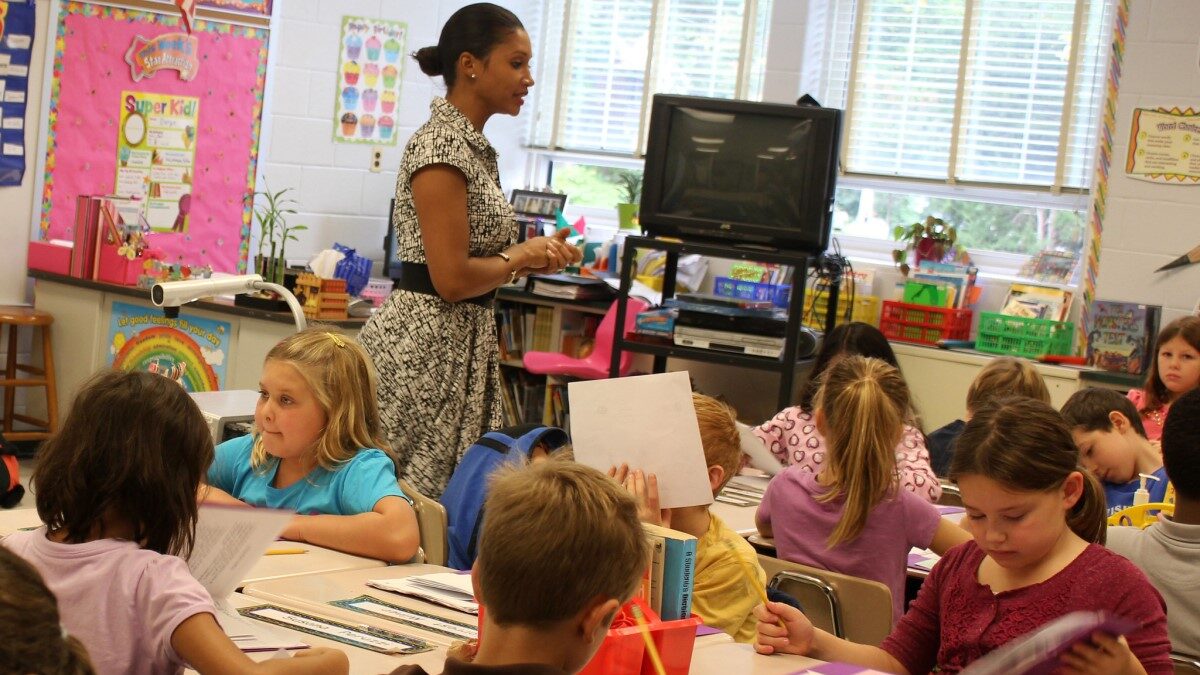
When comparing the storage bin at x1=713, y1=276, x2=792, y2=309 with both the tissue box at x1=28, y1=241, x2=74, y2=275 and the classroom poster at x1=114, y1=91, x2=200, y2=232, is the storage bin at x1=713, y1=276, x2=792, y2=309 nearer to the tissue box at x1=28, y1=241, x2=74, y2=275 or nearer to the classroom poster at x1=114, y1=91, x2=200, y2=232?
the classroom poster at x1=114, y1=91, x2=200, y2=232

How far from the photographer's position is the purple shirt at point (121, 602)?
1566mm

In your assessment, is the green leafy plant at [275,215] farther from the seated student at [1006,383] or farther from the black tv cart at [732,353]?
the seated student at [1006,383]

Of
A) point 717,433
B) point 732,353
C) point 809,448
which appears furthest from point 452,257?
point 732,353

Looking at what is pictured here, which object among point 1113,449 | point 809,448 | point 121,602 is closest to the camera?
point 121,602

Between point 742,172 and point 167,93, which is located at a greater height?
point 167,93

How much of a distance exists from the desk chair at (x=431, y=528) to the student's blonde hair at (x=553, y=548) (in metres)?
1.07

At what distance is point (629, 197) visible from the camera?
23.2 feet

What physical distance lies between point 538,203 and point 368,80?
1067 mm

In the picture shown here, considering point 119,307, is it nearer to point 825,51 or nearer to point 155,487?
point 825,51

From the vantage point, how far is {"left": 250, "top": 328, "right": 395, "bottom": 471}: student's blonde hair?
8.36 feet

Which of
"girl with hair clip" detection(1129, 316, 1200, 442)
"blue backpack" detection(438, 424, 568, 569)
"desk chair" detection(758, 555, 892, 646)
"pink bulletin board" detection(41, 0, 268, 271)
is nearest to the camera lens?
"desk chair" detection(758, 555, 892, 646)

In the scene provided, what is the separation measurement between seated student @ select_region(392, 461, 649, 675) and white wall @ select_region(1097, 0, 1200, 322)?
4.56 meters

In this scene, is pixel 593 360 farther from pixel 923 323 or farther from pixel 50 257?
pixel 50 257

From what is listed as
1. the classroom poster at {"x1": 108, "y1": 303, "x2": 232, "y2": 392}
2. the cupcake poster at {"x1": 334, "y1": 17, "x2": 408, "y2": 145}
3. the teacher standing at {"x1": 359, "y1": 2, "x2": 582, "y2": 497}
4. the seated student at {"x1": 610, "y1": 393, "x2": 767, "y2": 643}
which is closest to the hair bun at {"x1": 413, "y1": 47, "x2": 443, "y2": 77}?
the teacher standing at {"x1": 359, "y1": 2, "x2": 582, "y2": 497}
